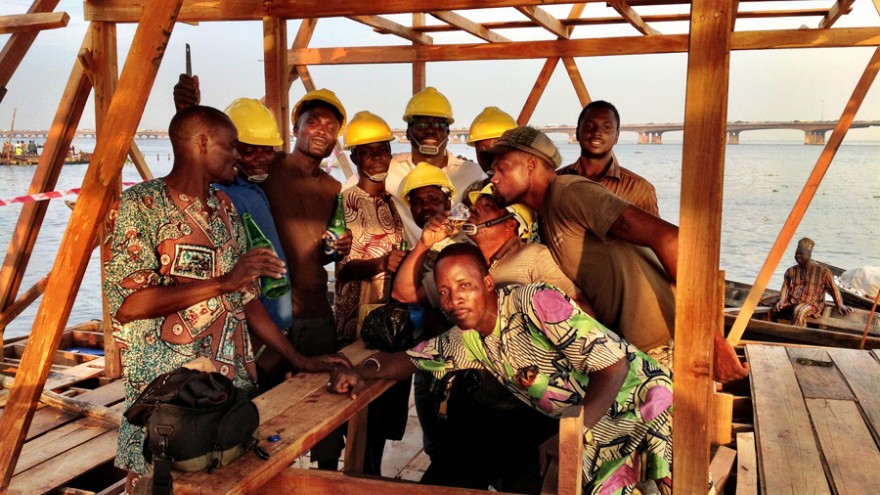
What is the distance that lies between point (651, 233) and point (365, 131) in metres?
1.90

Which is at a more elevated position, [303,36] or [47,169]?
[303,36]

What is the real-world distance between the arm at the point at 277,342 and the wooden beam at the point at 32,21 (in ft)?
7.98

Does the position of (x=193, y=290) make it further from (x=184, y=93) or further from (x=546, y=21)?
(x=546, y=21)

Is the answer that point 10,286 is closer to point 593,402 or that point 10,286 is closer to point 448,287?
point 448,287

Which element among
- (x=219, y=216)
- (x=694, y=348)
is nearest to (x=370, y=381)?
(x=219, y=216)

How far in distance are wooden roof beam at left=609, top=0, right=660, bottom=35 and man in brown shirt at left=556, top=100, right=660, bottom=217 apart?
1484 mm

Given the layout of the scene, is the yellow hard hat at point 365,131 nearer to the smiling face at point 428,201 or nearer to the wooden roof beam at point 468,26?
the smiling face at point 428,201

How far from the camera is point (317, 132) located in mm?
4148

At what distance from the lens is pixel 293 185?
419 cm

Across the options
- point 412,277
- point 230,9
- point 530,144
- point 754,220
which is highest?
point 230,9

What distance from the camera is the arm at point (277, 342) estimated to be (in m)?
3.38

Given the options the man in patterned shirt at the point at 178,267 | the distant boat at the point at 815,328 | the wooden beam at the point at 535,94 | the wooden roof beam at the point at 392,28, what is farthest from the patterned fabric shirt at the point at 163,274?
the distant boat at the point at 815,328

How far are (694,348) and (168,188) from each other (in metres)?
1.96

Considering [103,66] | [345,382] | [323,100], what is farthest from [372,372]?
[103,66]
